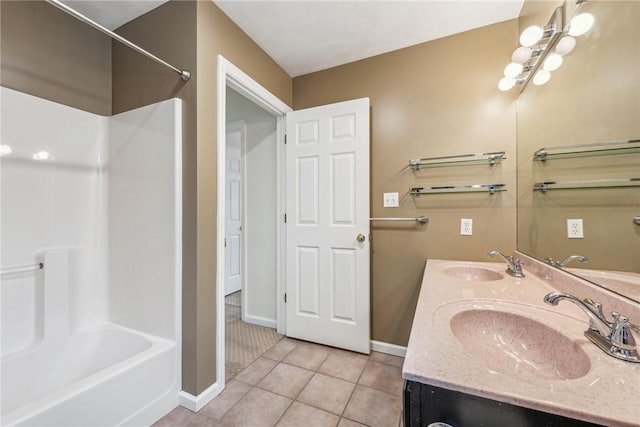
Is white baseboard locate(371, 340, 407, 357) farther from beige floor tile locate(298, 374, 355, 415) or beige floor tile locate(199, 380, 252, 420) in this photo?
beige floor tile locate(199, 380, 252, 420)

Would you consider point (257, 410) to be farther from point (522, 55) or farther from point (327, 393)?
point (522, 55)

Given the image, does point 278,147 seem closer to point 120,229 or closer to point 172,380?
point 120,229

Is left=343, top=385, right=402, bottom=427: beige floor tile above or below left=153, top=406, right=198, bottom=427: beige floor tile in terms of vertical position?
above

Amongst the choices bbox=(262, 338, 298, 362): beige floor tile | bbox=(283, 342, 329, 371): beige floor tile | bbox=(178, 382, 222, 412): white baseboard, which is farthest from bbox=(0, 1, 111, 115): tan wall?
bbox=(283, 342, 329, 371): beige floor tile

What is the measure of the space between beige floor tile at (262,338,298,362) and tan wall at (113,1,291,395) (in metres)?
0.53

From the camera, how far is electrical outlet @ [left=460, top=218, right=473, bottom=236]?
1805mm

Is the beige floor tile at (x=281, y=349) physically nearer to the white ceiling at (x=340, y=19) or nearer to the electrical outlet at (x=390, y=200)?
the electrical outlet at (x=390, y=200)

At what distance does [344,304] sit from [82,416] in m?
1.57

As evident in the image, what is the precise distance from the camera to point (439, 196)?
1888 millimetres

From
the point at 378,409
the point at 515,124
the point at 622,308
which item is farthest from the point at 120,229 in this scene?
the point at 515,124

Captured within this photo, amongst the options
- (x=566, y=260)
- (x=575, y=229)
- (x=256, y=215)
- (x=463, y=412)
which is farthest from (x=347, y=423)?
(x=256, y=215)

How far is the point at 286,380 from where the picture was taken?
67.2 inches

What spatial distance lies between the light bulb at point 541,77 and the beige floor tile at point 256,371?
247cm

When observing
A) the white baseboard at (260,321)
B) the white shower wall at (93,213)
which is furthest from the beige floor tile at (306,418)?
the white baseboard at (260,321)
